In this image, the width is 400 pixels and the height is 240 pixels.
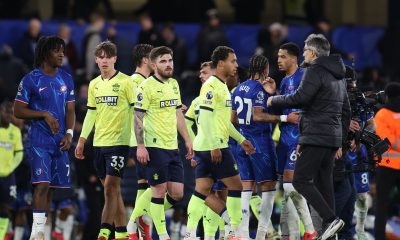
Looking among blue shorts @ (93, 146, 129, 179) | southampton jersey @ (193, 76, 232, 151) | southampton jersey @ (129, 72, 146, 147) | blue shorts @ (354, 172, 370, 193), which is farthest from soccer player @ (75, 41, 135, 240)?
blue shorts @ (354, 172, 370, 193)

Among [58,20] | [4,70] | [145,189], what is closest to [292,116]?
[145,189]

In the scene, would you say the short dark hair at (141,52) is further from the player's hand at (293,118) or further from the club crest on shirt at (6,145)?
the club crest on shirt at (6,145)

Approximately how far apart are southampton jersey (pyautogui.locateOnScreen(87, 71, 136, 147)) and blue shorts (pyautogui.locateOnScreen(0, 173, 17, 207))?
420 cm

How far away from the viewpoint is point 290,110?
1833cm

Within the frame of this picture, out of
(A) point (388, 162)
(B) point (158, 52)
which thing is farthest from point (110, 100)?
(A) point (388, 162)

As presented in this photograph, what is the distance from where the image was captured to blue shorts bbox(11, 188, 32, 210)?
22.9 m

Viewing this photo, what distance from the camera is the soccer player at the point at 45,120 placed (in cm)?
1714

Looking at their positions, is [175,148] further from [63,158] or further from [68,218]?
[68,218]

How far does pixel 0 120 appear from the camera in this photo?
2175 centimetres

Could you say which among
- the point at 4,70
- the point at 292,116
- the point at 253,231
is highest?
the point at 4,70

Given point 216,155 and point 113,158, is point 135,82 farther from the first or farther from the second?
point 216,155

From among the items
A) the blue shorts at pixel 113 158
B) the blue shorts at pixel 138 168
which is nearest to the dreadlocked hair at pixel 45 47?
the blue shorts at pixel 113 158

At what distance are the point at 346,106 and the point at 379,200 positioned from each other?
211 centimetres

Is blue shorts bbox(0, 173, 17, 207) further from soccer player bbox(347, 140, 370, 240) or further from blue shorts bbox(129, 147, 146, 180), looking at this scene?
soccer player bbox(347, 140, 370, 240)
